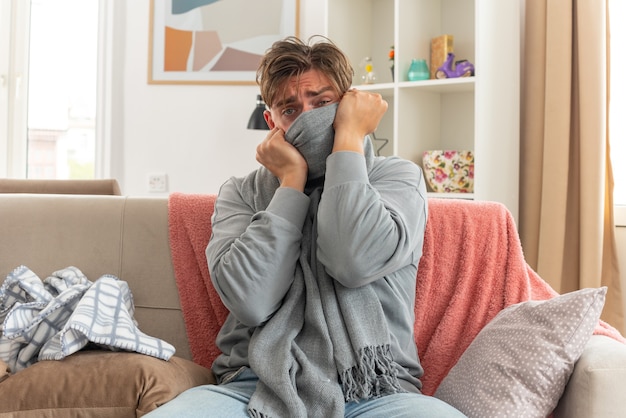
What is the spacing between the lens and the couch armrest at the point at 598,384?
1187mm

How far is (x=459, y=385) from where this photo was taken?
1368 millimetres

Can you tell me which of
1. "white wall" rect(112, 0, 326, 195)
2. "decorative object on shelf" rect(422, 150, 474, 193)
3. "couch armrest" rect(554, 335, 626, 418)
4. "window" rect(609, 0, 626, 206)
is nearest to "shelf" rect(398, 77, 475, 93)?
"decorative object on shelf" rect(422, 150, 474, 193)

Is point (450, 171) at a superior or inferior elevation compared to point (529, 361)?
superior

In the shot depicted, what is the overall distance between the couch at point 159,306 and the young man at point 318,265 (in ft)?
0.50

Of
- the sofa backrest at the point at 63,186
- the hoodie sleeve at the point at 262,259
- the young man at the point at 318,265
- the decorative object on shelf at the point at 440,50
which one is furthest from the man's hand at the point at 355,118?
the decorative object on shelf at the point at 440,50

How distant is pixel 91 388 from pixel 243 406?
0.99 ft

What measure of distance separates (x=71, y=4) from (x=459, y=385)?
11.8 feet

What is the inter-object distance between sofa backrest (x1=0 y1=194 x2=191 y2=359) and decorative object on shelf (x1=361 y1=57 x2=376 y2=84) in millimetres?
1681

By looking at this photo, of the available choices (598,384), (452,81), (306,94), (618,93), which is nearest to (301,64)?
(306,94)

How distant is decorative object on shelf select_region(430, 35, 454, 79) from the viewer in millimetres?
3102

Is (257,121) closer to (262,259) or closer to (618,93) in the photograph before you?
(618,93)

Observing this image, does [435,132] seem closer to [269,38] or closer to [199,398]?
[269,38]

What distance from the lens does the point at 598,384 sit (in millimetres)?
1195

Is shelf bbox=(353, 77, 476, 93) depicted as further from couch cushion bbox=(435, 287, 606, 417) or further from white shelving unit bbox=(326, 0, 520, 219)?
couch cushion bbox=(435, 287, 606, 417)
